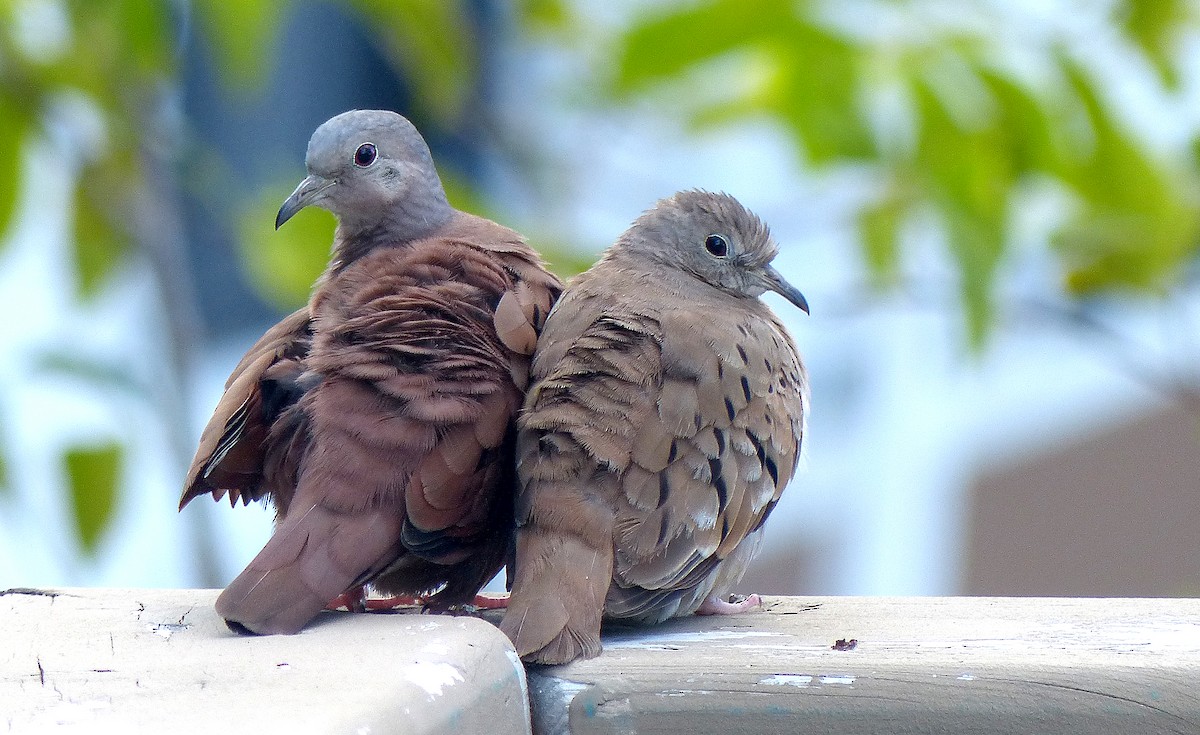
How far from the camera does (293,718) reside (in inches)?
58.6

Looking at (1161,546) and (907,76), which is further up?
(907,76)

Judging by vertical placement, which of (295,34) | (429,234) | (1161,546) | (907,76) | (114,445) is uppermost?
(295,34)

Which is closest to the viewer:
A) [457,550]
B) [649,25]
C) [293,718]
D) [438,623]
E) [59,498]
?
[293,718]

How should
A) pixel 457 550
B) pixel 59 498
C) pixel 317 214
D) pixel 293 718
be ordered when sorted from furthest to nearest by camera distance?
1. pixel 59 498
2. pixel 317 214
3. pixel 457 550
4. pixel 293 718

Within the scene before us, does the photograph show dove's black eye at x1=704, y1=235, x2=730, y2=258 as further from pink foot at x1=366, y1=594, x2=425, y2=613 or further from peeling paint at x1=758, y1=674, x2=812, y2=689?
peeling paint at x1=758, y1=674, x2=812, y2=689

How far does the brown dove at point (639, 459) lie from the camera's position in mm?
2158

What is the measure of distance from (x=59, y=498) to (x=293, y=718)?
2.34 metres

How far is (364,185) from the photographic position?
2.97 m

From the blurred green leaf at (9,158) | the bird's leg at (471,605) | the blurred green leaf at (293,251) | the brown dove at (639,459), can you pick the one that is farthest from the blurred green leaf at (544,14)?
the bird's leg at (471,605)

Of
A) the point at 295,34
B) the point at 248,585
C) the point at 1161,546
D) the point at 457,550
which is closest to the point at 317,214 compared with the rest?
the point at 457,550

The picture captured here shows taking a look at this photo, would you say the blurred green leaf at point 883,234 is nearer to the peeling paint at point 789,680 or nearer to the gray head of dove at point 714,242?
the gray head of dove at point 714,242

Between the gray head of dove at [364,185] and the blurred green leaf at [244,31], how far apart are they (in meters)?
0.30

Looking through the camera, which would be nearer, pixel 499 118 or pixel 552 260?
pixel 552 260

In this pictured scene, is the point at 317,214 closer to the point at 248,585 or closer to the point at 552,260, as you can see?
the point at 552,260
